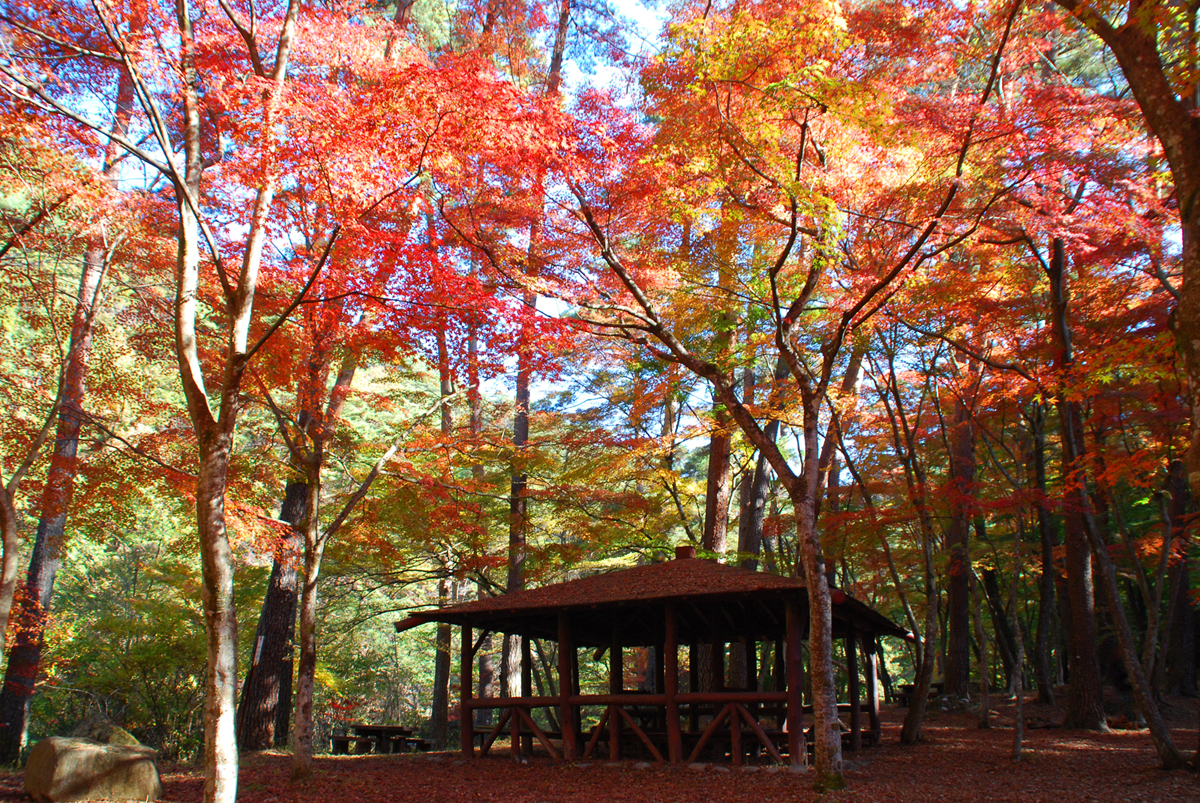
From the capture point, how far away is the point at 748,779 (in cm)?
816

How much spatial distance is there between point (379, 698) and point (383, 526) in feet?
52.2

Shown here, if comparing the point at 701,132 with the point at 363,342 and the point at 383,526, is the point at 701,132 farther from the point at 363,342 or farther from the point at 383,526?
the point at 383,526

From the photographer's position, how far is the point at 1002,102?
9.75 metres

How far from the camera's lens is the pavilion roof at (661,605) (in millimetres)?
9078

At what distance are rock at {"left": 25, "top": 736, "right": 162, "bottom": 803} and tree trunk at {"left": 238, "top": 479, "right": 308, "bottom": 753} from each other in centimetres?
441

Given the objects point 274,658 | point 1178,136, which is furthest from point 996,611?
point 1178,136

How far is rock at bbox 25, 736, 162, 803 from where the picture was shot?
7.10 meters

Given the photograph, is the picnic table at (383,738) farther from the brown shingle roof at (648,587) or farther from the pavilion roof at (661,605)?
the brown shingle roof at (648,587)

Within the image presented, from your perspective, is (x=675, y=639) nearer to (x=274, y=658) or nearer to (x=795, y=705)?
(x=795, y=705)

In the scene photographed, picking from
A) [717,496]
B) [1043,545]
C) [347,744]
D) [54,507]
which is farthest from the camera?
[717,496]

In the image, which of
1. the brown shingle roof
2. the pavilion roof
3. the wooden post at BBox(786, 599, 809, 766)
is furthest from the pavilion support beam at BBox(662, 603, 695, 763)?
the wooden post at BBox(786, 599, 809, 766)

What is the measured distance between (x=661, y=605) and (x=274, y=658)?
23.9 feet

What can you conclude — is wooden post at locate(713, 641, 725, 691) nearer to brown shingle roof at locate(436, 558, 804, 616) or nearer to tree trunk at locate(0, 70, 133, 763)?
brown shingle roof at locate(436, 558, 804, 616)

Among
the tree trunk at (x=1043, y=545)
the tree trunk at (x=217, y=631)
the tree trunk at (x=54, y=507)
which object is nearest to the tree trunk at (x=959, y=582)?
the tree trunk at (x=1043, y=545)
